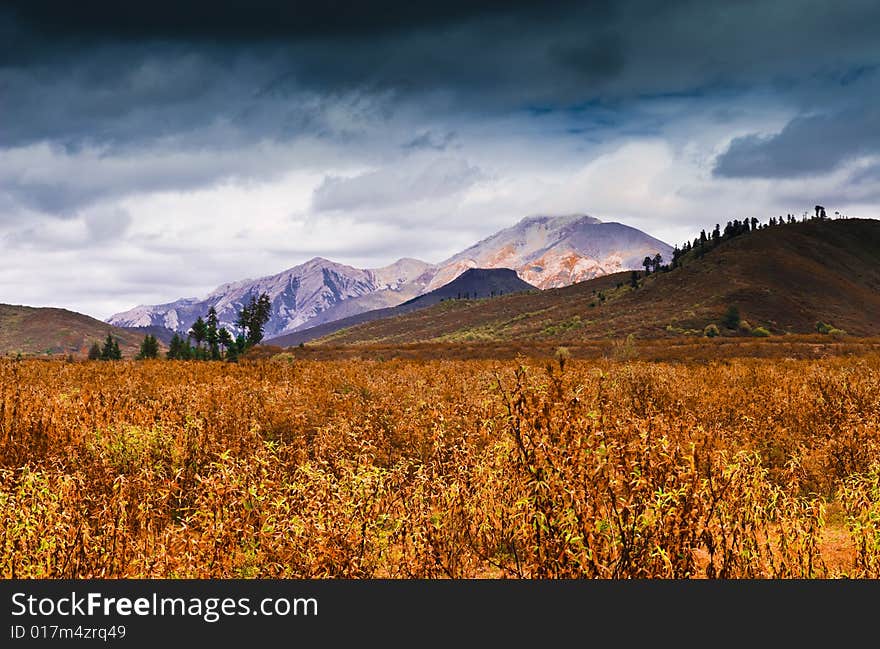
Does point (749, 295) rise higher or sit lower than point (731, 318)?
higher

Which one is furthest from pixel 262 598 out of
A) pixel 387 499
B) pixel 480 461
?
pixel 480 461

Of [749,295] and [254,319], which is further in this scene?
[254,319]

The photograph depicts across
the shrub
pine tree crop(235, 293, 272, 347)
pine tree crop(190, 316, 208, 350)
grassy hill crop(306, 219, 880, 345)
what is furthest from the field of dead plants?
pine tree crop(235, 293, 272, 347)

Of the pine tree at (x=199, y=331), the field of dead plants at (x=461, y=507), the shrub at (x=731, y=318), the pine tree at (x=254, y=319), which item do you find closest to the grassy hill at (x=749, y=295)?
the shrub at (x=731, y=318)

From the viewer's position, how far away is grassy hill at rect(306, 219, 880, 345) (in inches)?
4368

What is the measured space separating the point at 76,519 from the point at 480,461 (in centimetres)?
487

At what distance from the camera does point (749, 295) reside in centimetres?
11981

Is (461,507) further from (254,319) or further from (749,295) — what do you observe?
(254,319)

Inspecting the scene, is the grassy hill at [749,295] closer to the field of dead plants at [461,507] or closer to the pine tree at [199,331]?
the pine tree at [199,331]

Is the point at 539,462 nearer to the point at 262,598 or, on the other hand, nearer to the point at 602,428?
the point at 602,428

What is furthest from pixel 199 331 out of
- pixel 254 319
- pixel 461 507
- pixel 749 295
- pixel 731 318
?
pixel 461 507

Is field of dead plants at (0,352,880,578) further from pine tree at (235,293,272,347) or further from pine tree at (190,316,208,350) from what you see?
pine tree at (235,293,272,347)

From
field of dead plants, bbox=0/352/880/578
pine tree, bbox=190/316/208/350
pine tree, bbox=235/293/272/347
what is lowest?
field of dead plants, bbox=0/352/880/578

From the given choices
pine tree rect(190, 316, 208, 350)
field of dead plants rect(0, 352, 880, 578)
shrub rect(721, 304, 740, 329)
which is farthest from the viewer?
pine tree rect(190, 316, 208, 350)
